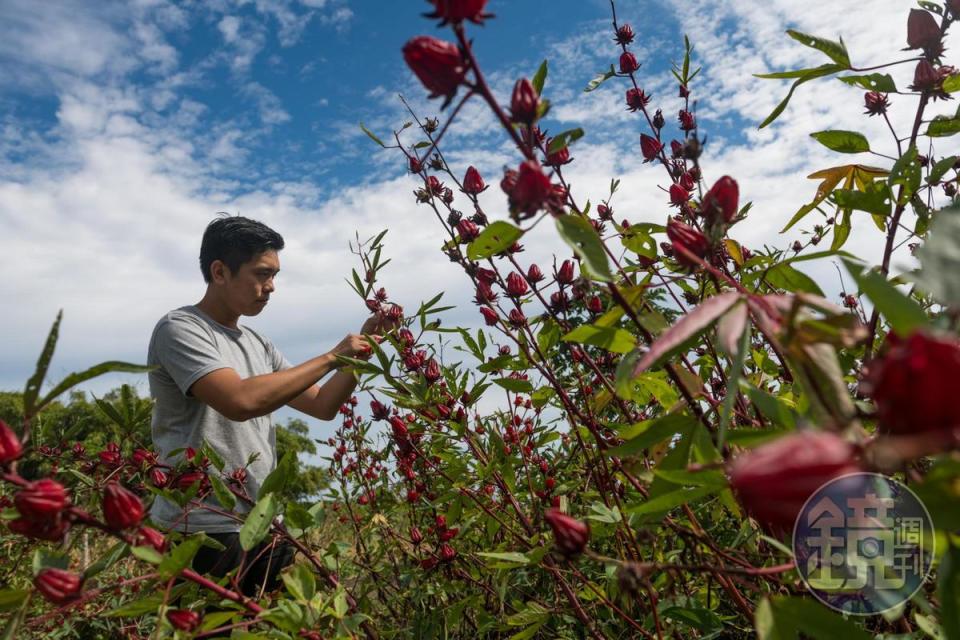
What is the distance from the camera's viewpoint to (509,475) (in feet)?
4.91

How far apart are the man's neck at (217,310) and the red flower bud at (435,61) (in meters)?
2.45

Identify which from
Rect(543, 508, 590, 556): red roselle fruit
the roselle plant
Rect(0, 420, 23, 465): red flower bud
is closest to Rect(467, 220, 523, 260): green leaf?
the roselle plant

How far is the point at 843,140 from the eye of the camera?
3.03 feet

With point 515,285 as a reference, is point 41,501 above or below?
below

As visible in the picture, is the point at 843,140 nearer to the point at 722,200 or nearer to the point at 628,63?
the point at 722,200

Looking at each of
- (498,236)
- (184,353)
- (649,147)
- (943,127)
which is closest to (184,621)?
(498,236)

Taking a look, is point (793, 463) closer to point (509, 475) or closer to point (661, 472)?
point (661, 472)

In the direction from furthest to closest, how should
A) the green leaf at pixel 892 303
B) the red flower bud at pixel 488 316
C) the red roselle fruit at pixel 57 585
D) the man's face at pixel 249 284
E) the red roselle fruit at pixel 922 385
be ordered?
the man's face at pixel 249 284
the red flower bud at pixel 488 316
the red roselle fruit at pixel 57 585
the green leaf at pixel 892 303
the red roselle fruit at pixel 922 385

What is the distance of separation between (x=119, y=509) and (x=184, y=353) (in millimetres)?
1688

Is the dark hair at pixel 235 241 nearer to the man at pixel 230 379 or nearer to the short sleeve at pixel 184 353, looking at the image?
the man at pixel 230 379

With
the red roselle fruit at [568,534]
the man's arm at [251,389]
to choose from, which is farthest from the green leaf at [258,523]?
the man's arm at [251,389]

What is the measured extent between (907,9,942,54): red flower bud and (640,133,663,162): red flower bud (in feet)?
2.05

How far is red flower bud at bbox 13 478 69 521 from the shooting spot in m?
0.58

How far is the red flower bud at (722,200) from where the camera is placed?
0.64 metres
